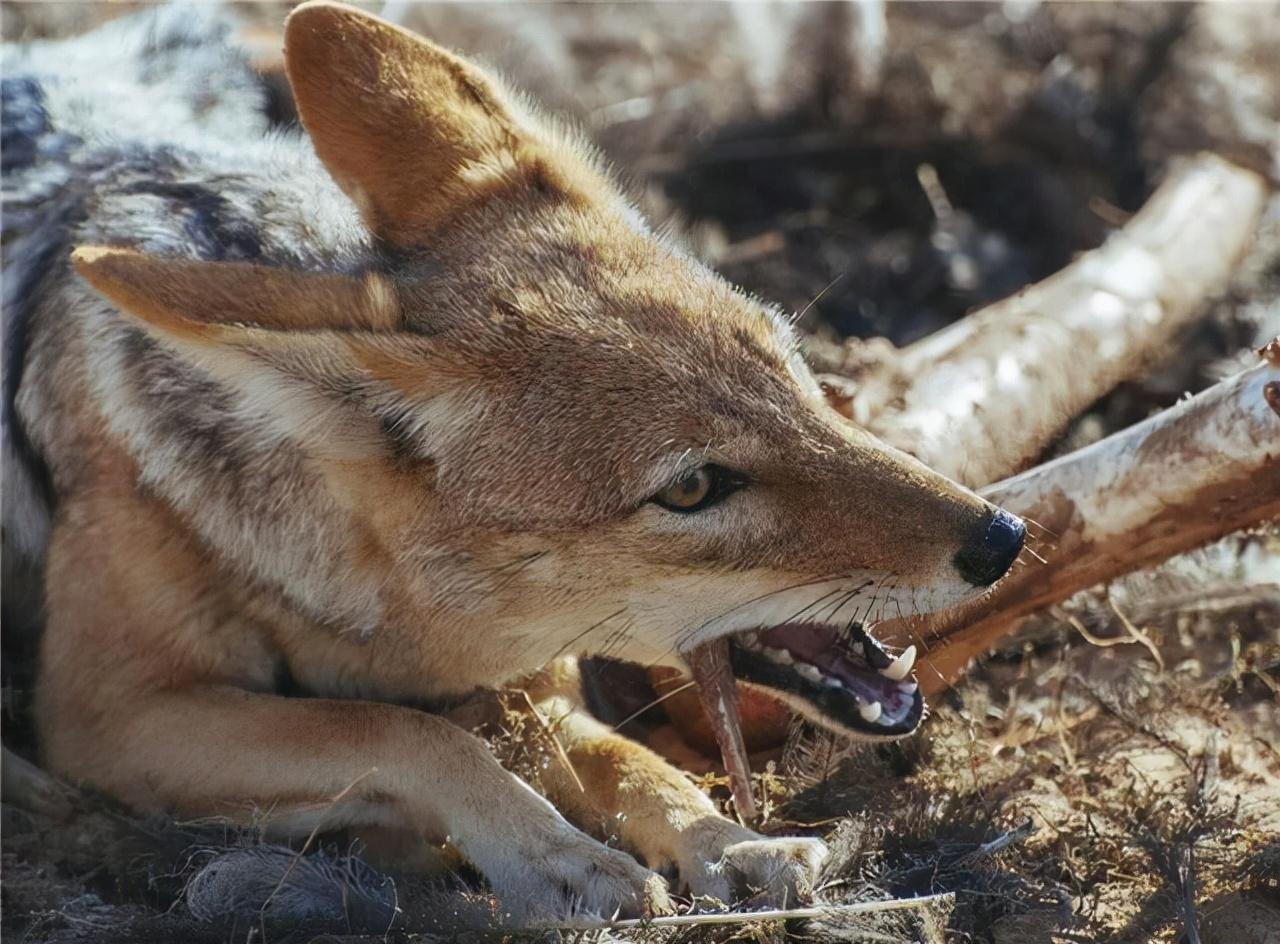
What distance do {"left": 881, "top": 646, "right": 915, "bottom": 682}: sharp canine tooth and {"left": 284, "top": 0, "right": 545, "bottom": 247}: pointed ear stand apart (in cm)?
159

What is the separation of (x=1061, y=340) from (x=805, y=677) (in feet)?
7.05

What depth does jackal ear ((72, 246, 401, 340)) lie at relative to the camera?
10.6ft

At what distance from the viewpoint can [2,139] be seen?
15.4ft

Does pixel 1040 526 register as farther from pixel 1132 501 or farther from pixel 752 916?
pixel 752 916

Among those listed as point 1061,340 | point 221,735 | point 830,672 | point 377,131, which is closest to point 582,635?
point 830,672

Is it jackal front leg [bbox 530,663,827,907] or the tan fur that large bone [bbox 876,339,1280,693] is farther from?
jackal front leg [bbox 530,663,827,907]

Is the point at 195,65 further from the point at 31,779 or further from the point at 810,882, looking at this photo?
the point at 810,882

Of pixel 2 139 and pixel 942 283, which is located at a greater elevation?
pixel 2 139

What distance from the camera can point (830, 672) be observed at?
3748 mm

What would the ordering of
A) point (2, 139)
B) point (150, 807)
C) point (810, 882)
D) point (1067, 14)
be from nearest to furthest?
point (810, 882)
point (150, 807)
point (2, 139)
point (1067, 14)

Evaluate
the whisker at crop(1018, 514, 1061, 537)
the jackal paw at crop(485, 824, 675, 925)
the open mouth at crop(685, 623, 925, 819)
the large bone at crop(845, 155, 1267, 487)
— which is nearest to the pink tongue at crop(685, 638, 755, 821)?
the open mouth at crop(685, 623, 925, 819)

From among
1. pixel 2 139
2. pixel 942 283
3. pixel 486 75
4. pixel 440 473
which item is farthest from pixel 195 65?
pixel 942 283

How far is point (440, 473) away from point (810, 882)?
1.26 metres

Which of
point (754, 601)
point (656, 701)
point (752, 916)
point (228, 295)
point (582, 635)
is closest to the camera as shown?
point (752, 916)
